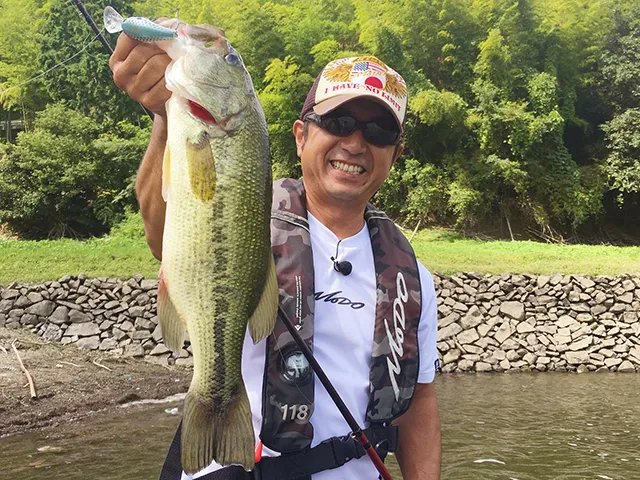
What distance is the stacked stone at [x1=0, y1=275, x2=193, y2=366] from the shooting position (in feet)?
38.9

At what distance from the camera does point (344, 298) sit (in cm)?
208

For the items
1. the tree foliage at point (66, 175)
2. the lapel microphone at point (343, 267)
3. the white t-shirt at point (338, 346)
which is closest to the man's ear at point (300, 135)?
the white t-shirt at point (338, 346)

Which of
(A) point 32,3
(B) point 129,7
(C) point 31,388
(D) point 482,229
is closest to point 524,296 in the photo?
(C) point 31,388

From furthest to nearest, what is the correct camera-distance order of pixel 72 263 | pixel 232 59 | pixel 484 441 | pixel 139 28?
pixel 72 263 < pixel 484 441 < pixel 232 59 < pixel 139 28

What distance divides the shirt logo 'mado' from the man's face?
0.36 meters

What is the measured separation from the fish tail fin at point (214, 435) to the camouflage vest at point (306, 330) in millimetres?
217

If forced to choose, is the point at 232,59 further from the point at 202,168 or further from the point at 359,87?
the point at 359,87

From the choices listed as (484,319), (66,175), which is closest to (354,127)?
(484,319)

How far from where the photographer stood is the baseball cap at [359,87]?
81.7 inches

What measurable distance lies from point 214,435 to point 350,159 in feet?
3.36

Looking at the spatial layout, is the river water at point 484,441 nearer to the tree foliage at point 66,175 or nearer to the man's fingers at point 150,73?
the man's fingers at point 150,73

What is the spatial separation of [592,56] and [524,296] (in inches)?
680

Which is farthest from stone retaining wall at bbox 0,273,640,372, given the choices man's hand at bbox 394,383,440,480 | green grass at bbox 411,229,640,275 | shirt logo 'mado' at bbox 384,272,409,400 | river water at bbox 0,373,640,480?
shirt logo 'mado' at bbox 384,272,409,400

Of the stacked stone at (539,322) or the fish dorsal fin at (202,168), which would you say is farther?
the stacked stone at (539,322)
